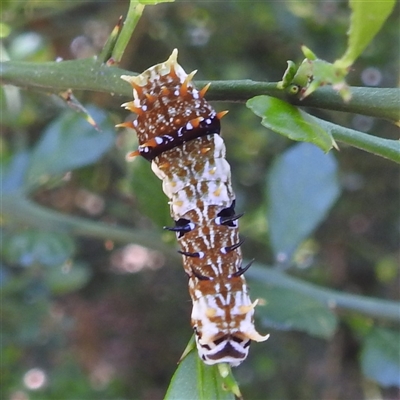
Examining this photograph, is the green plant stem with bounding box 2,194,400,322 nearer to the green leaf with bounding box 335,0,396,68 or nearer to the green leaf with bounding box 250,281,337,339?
the green leaf with bounding box 250,281,337,339

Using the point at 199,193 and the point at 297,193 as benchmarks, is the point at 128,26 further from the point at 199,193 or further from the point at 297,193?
the point at 297,193

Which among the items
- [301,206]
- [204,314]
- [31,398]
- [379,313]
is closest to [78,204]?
[31,398]

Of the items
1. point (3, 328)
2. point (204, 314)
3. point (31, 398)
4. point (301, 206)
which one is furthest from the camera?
point (31, 398)

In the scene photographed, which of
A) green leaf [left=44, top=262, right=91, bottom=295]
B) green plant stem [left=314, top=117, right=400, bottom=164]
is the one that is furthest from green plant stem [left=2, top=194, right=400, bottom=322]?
green plant stem [left=314, top=117, right=400, bottom=164]

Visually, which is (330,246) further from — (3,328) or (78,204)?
(3,328)

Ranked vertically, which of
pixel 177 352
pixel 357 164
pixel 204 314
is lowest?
pixel 204 314

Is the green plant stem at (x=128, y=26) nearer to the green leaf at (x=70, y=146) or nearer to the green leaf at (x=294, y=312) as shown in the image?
the green leaf at (x=70, y=146)

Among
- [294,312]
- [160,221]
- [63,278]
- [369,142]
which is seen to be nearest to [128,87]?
[369,142]
